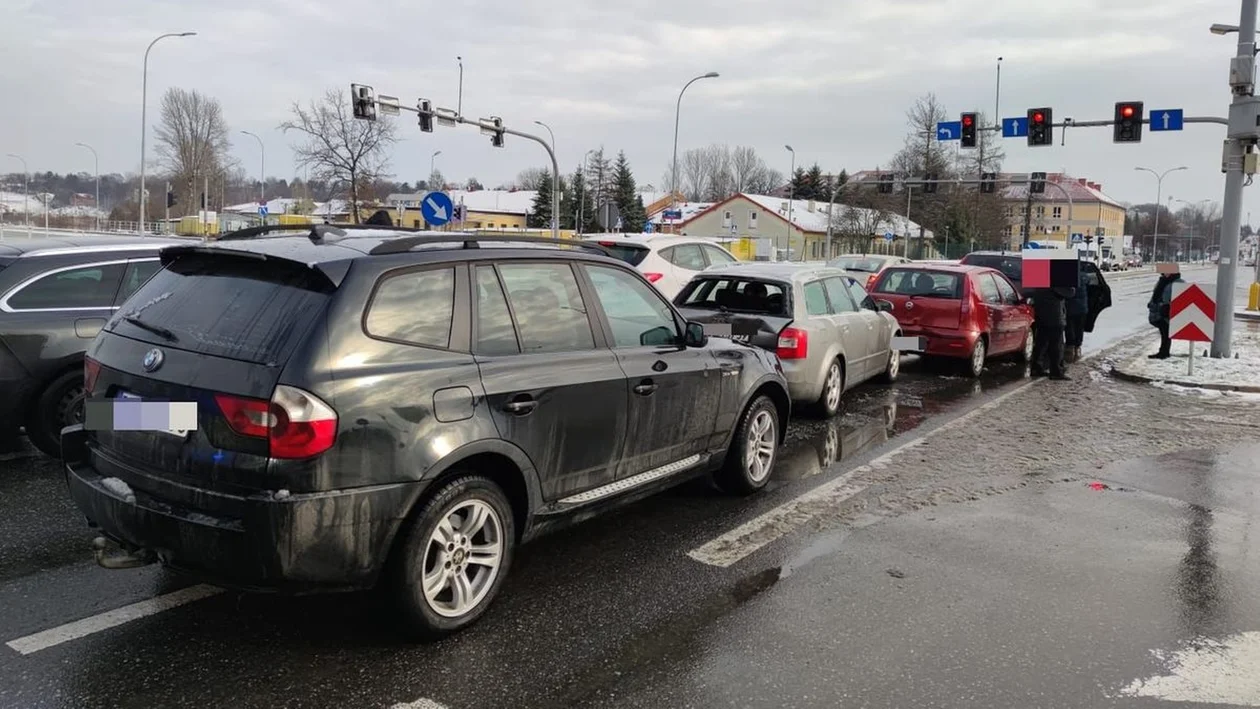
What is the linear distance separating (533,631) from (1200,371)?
1257 cm

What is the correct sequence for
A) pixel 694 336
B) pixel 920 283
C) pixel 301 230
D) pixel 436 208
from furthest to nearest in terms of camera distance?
pixel 436 208, pixel 920 283, pixel 694 336, pixel 301 230

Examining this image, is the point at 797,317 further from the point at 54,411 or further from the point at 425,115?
the point at 425,115

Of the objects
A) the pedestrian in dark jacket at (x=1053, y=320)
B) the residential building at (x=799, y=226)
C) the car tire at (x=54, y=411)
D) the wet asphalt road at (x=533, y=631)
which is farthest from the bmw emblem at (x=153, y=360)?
the residential building at (x=799, y=226)

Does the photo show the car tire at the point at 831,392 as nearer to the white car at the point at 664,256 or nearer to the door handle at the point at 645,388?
the white car at the point at 664,256

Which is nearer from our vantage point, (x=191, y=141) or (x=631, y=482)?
(x=631, y=482)

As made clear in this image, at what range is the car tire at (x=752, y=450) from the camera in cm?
591

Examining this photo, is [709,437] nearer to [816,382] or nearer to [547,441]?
[547,441]

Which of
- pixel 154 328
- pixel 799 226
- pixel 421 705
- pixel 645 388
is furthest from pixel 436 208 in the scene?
pixel 799 226

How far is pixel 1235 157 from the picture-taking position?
1412 cm

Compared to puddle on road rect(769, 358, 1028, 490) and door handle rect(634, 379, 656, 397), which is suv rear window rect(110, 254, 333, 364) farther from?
puddle on road rect(769, 358, 1028, 490)

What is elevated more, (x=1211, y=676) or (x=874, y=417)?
(x=874, y=417)

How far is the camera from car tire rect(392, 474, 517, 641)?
3.61 metres

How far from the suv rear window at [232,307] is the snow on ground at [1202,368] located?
485 inches

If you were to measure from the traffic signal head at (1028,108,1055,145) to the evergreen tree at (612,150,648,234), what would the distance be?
180ft
